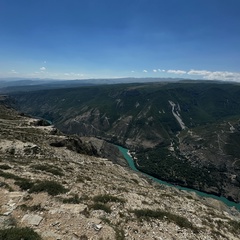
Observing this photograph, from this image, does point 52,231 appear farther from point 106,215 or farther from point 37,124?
point 37,124

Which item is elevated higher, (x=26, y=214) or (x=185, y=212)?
(x=26, y=214)

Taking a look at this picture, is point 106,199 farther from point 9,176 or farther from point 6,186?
point 9,176

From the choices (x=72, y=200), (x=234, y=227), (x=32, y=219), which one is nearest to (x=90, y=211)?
(x=72, y=200)

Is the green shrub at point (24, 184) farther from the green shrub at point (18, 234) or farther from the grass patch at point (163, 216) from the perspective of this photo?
the grass patch at point (163, 216)

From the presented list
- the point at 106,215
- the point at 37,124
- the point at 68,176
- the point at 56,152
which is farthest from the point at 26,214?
the point at 37,124

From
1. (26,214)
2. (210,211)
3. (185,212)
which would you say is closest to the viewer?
(26,214)

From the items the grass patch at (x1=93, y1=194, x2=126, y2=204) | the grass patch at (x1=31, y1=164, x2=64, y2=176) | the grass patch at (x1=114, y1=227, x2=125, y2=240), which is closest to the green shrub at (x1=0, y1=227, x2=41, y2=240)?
the grass patch at (x1=114, y1=227, x2=125, y2=240)

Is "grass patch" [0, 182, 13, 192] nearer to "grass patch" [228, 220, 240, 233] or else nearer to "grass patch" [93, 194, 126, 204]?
"grass patch" [93, 194, 126, 204]

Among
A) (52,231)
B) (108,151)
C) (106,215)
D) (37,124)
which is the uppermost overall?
(52,231)
